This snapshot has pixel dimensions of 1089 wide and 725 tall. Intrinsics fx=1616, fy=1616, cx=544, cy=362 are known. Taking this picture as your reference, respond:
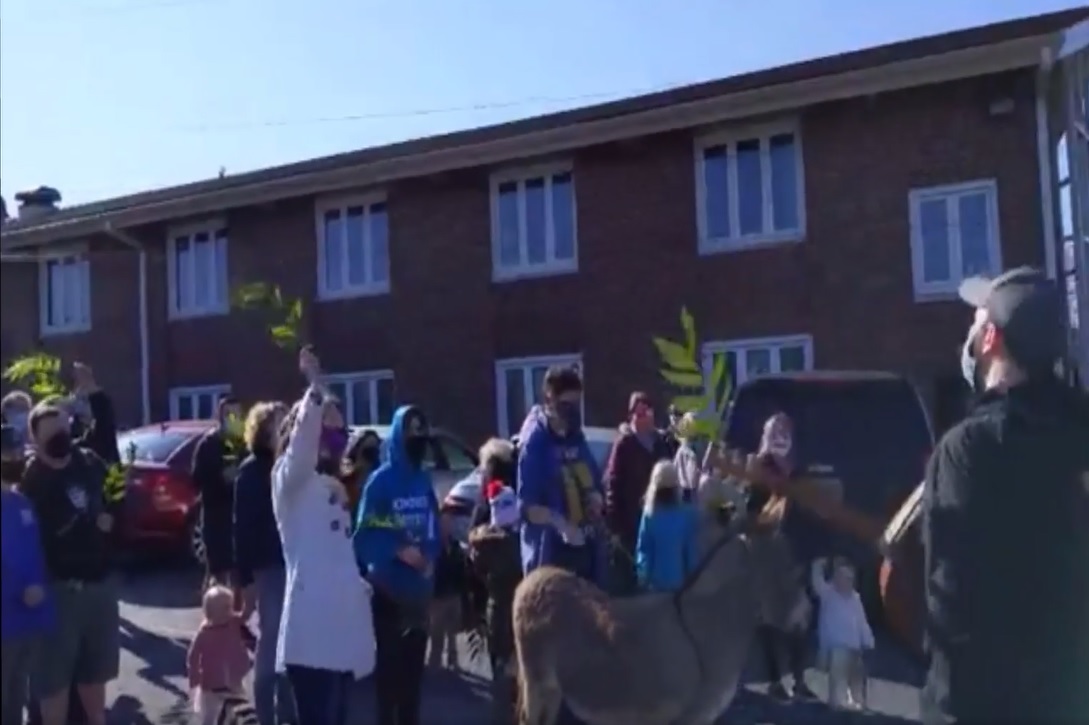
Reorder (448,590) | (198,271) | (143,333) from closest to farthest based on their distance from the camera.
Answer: (448,590) → (198,271) → (143,333)

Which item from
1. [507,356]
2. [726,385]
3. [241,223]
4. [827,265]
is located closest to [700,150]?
[827,265]

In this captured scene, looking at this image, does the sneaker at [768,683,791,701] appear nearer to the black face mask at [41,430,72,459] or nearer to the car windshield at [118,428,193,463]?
the black face mask at [41,430,72,459]

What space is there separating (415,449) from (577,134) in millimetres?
11601

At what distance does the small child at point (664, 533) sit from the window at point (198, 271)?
611 inches

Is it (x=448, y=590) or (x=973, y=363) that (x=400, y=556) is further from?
(x=973, y=363)

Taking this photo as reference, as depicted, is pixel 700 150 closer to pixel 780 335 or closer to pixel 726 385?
pixel 780 335

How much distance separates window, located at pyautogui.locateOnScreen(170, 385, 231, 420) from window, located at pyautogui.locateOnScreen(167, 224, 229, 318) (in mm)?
1156

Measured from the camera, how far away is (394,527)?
809 centimetres

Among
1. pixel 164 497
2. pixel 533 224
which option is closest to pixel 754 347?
pixel 533 224

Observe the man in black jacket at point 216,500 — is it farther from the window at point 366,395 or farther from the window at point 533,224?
the window at point 366,395

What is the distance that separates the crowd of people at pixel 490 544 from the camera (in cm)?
341

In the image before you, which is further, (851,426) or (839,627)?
(851,426)

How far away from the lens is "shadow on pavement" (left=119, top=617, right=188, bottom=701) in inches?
428

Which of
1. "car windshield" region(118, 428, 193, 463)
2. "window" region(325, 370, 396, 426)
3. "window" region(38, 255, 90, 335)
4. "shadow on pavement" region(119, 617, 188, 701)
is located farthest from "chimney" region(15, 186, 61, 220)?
"shadow on pavement" region(119, 617, 188, 701)
